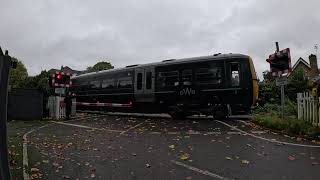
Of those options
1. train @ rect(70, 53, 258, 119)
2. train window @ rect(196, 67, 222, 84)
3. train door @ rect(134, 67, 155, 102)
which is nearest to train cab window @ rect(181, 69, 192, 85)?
train @ rect(70, 53, 258, 119)

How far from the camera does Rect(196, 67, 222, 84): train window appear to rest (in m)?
18.8

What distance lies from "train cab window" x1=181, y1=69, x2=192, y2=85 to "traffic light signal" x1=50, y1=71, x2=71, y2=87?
6.19 metres

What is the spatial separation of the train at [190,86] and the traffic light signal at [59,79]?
401 cm

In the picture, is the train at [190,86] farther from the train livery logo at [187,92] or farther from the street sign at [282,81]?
the street sign at [282,81]

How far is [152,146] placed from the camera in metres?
9.92

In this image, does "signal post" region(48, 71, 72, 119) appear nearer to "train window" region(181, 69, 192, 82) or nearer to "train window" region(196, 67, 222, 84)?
"train window" region(181, 69, 192, 82)

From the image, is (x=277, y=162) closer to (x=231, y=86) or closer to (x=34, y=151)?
(x=34, y=151)

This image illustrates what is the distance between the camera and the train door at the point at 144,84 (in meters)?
21.5

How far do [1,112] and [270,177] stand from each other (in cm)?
468

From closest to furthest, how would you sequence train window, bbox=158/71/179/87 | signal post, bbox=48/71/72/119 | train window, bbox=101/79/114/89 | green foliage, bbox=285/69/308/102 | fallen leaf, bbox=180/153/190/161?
fallen leaf, bbox=180/153/190/161
train window, bbox=158/71/179/87
signal post, bbox=48/71/72/119
train window, bbox=101/79/114/89
green foliage, bbox=285/69/308/102

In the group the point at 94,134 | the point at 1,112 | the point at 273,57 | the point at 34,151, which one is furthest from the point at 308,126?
the point at 1,112

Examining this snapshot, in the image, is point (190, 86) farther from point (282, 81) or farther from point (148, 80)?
point (282, 81)

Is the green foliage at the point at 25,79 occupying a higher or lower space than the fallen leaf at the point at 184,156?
higher

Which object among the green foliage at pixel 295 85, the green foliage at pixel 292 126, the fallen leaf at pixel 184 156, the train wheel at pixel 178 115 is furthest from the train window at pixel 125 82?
the fallen leaf at pixel 184 156
